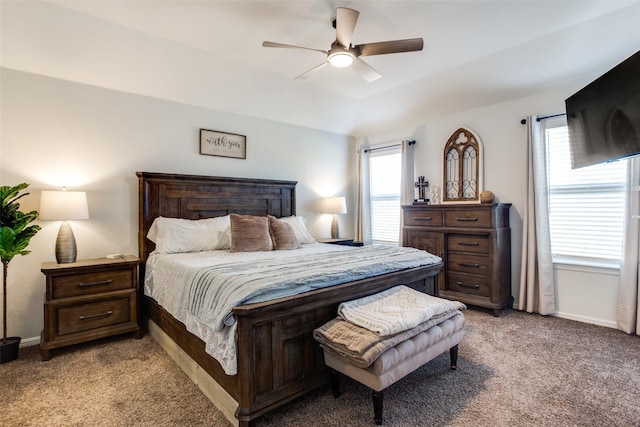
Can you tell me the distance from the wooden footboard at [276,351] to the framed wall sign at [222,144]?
7.90 feet

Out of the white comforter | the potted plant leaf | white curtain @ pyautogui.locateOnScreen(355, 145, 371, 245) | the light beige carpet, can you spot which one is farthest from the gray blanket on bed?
white curtain @ pyautogui.locateOnScreen(355, 145, 371, 245)

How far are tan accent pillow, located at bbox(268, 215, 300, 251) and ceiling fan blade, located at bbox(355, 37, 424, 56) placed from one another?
1.96 meters

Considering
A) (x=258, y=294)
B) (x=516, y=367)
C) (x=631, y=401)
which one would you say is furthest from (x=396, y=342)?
(x=631, y=401)

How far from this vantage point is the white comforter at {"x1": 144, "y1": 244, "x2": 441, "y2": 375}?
178 cm

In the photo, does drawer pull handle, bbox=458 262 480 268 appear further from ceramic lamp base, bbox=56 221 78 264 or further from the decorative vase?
the decorative vase

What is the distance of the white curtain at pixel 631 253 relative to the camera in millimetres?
2975

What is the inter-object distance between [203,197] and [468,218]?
316 cm

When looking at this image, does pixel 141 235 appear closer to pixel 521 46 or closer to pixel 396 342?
Answer: pixel 396 342

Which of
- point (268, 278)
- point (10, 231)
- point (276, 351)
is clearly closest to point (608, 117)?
point (268, 278)

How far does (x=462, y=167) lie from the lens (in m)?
4.31

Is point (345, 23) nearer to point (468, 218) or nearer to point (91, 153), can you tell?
point (468, 218)

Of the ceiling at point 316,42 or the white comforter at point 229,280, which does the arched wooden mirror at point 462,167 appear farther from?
the white comforter at point 229,280

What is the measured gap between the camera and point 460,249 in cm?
387

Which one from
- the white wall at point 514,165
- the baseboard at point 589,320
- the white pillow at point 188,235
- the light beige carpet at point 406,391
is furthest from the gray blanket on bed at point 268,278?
the baseboard at point 589,320
